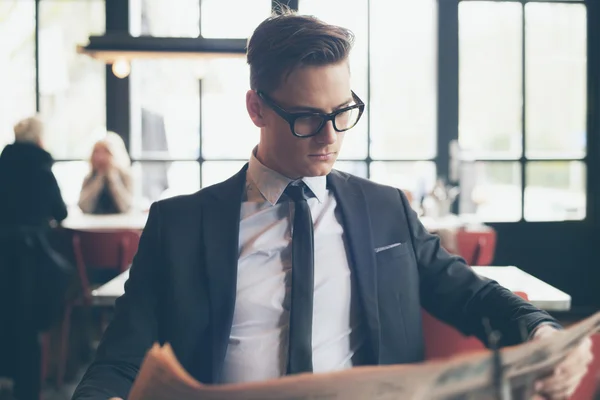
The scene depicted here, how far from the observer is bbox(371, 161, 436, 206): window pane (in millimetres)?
5855

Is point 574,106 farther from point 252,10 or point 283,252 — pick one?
point 283,252

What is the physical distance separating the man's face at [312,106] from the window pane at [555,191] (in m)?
4.79

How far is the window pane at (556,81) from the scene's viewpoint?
585cm

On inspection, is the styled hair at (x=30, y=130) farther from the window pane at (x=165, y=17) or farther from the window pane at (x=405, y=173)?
the window pane at (x=405, y=173)

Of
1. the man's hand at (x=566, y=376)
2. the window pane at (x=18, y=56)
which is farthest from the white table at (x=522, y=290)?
the window pane at (x=18, y=56)

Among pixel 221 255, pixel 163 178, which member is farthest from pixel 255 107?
pixel 163 178

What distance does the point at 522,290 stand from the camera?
194 centimetres

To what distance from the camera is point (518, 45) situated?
583 cm

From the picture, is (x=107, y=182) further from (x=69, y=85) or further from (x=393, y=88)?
(x=393, y=88)

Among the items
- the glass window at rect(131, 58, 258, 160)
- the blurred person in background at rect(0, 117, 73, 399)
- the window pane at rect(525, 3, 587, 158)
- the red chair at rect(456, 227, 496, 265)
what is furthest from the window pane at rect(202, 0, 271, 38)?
the red chair at rect(456, 227, 496, 265)

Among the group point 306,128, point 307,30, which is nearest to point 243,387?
point 306,128

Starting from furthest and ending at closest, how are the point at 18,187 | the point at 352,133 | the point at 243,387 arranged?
the point at 352,133
the point at 18,187
the point at 243,387

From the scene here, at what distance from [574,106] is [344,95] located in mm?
5037

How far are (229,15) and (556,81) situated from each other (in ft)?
8.99
